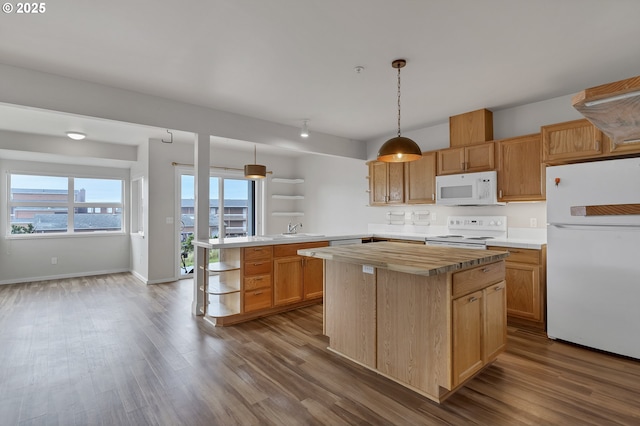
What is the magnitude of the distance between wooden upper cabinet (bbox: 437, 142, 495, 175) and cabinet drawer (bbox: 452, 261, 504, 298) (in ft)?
5.96

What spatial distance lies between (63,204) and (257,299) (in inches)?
192

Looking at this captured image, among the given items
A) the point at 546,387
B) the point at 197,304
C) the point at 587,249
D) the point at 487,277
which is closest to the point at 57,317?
the point at 197,304

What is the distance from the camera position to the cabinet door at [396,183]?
4.95 metres

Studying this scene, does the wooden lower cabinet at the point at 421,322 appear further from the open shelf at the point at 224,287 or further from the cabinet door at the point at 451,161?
the cabinet door at the point at 451,161

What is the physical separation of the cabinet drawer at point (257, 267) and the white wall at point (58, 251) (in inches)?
168

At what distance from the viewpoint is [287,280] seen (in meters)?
4.01

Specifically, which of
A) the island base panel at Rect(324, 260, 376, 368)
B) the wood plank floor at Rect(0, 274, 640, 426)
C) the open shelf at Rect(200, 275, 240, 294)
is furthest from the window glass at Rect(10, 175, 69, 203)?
the island base panel at Rect(324, 260, 376, 368)

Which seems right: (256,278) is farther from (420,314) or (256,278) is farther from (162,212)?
(162,212)

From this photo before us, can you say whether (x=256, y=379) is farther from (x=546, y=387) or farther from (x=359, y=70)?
(x=359, y=70)

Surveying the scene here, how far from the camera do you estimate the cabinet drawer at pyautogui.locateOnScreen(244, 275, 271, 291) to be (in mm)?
3668

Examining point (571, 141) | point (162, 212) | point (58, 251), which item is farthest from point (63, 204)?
point (571, 141)

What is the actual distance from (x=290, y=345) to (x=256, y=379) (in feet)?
2.14

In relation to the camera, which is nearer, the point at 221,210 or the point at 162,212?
the point at 162,212

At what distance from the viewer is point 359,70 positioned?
9.61 feet
